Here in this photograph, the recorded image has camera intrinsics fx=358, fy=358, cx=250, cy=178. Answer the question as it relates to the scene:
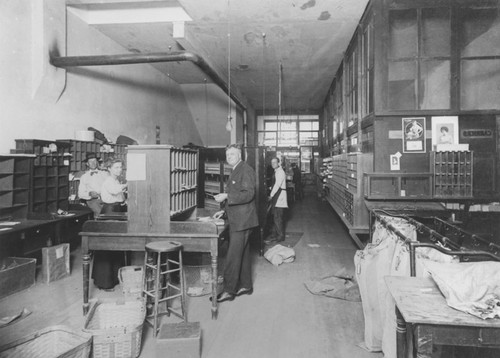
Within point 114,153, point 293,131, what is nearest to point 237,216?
point 114,153

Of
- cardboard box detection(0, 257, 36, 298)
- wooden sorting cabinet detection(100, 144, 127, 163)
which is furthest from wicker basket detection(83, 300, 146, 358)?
wooden sorting cabinet detection(100, 144, 127, 163)

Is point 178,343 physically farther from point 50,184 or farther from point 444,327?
point 50,184

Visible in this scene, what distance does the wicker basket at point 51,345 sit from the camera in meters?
2.49

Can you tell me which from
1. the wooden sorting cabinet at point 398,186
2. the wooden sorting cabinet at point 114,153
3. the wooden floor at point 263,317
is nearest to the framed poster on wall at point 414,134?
the wooden sorting cabinet at point 398,186

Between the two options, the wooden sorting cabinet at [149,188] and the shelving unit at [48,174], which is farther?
the shelving unit at [48,174]

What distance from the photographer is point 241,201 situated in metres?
4.11

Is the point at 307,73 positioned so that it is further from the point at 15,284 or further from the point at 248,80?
the point at 15,284

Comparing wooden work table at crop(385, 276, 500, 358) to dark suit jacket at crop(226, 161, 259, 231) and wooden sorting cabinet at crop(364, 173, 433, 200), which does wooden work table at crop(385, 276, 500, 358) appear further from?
wooden sorting cabinet at crop(364, 173, 433, 200)

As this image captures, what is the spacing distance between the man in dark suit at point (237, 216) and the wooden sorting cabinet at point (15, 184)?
3577 mm

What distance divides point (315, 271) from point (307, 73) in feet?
24.5

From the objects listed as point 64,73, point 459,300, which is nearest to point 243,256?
point 459,300

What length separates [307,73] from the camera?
1113 centimetres

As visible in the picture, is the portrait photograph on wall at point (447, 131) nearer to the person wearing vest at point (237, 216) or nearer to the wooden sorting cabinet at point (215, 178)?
the person wearing vest at point (237, 216)

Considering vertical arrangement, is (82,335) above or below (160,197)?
below
